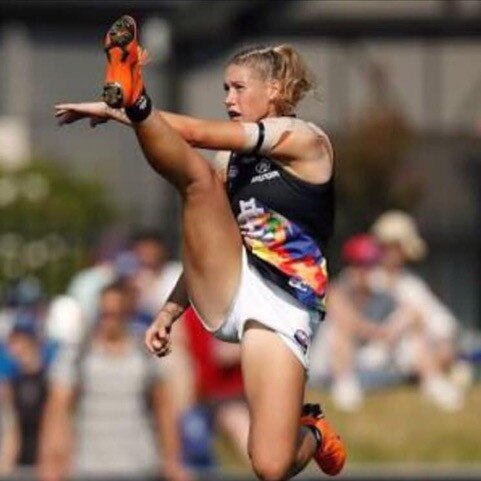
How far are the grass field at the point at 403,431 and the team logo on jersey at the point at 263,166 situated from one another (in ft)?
22.7

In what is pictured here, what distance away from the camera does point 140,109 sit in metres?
8.66

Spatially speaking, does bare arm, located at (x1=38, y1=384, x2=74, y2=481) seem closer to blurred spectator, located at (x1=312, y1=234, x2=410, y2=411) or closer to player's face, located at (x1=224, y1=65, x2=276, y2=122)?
blurred spectator, located at (x1=312, y1=234, x2=410, y2=411)

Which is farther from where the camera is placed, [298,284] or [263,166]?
[298,284]

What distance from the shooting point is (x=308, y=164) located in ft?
31.1

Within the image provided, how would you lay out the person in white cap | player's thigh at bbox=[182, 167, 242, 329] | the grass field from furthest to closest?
the person in white cap
the grass field
player's thigh at bbox=[182, 167, 242, 329]

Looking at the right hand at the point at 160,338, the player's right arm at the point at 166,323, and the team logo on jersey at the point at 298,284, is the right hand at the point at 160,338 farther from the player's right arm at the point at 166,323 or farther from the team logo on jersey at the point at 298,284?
the team logo on jersey at the point at 298,284

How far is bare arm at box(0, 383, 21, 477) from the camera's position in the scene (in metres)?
14.7

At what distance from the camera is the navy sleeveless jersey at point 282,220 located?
9.45 metres

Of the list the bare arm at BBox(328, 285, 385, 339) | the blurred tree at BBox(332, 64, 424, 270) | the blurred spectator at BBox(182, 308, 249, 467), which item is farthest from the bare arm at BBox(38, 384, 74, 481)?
the blurred tree at BBox(332, 64, 424, 270)

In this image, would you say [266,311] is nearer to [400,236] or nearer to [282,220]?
[282,220]

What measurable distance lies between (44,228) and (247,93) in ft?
40.7

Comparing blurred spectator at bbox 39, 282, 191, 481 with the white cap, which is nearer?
blurred spectator at bbox 39, 282, 191, 481

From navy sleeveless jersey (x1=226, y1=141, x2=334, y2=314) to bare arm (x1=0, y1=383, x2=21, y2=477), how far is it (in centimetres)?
530

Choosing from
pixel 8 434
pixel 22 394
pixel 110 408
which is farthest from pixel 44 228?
pixel 110 408
